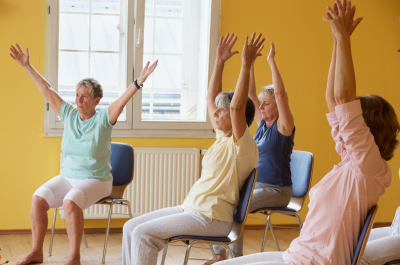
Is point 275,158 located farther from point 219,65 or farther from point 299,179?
point 219,65

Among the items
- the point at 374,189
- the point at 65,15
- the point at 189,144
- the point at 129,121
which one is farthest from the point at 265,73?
the point at 374,189

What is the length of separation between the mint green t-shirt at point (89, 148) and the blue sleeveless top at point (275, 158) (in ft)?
3.51

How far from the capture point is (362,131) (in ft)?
3.93

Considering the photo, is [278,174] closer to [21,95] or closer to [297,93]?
[297,93]

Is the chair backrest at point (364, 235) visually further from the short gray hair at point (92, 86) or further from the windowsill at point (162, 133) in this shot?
the windowsill at point (162, 133)

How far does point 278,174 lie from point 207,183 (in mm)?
781

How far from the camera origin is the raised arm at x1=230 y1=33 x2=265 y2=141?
6.14 ft

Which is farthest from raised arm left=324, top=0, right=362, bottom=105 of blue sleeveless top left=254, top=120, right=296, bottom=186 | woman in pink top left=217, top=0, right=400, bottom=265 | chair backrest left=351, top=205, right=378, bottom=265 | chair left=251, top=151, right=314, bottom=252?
chair left=251, top=151, right=314, bottom=252

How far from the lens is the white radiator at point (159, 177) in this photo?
12.3 feet

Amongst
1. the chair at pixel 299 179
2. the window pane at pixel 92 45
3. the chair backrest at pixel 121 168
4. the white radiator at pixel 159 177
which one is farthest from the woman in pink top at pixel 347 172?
the window pane at pixel 92 45

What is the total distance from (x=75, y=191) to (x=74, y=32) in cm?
166

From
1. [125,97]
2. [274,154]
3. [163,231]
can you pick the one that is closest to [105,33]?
[125,97]

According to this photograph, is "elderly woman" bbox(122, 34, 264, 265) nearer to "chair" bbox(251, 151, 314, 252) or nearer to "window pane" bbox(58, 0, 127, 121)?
"chair" bbox(251, 151, 314, 252)

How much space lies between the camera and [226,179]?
6.55ft
